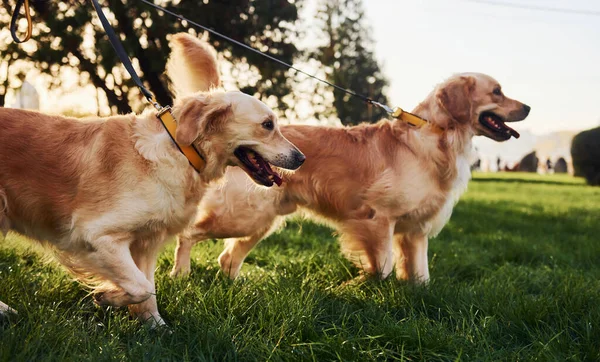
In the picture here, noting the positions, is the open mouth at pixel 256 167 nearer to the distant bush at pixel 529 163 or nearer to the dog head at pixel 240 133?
the dog head at pixel 240 133

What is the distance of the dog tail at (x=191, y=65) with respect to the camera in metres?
4.12

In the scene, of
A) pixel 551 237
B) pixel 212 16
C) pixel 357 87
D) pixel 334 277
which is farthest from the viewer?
pixel 357 87

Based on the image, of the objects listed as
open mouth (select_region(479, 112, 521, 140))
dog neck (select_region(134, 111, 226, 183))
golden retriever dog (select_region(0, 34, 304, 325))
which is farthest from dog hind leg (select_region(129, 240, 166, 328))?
open mouth (select_region(479, 112, 521, 140))

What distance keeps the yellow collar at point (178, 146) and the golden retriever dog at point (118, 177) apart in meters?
0.03

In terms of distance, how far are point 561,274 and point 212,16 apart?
314 inches

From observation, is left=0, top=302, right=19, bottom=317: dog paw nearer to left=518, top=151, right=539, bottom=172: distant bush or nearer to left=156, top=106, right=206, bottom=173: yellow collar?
left=156, top=106, right=206, bottom=173: yellow collar

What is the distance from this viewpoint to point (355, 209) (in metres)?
4.72

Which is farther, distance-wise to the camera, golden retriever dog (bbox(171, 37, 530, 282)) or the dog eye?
golden retriever dog (bbox(171, 37, 530, 282))

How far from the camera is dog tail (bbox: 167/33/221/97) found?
412 cm

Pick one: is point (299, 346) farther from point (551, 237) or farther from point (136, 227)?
point (551, 237)

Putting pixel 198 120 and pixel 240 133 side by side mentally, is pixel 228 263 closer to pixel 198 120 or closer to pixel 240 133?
pixel 240 133

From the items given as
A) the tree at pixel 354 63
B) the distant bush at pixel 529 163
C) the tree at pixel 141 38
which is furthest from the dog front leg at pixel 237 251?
the distant bush at pixel 529 163

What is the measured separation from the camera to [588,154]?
1030 inches

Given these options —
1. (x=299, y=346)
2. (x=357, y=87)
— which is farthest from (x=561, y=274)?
(x=357, y=87)
